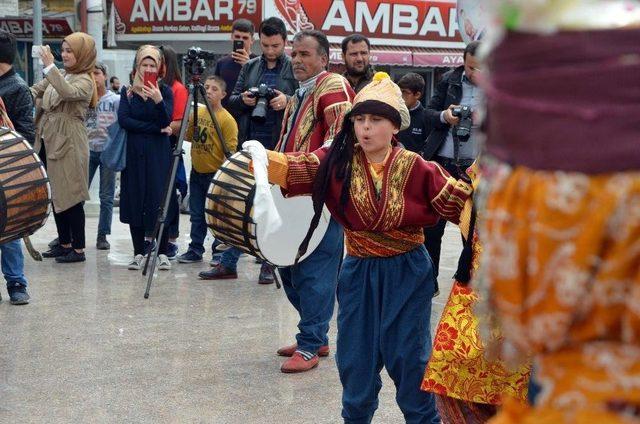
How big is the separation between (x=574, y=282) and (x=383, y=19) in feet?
69.4

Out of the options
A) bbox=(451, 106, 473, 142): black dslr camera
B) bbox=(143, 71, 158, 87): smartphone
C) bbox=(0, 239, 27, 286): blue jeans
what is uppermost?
bbox=(143, 71, 158, 87): smartphone

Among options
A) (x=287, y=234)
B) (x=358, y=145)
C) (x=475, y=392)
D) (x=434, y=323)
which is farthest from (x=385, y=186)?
(x=434, y=323)

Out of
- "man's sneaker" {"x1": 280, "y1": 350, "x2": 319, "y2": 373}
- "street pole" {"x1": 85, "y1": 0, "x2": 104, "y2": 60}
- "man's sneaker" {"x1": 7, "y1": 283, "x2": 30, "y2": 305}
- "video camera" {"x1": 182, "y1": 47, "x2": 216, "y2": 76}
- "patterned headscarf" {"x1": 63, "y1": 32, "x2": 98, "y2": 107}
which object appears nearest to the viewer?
"man's sneaker" {"x1": 280, "y1": 350, "x2": 319, "y2": 373}

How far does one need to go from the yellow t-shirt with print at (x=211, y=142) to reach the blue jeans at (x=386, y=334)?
4.33 meters

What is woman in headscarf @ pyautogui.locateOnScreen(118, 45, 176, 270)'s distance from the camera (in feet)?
26.1

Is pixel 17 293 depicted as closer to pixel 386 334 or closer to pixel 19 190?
pixel 19 190

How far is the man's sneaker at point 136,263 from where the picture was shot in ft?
26.7

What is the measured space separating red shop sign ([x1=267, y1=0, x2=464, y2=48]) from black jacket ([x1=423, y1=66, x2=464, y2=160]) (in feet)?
46.2

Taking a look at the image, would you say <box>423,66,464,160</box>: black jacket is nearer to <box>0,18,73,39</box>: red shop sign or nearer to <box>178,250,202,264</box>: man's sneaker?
<box>178,250,202,264</box>: man's sneaker

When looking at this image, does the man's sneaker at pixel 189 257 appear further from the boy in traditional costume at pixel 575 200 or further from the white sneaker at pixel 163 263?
the boy in traditional costume at pixel 575 200

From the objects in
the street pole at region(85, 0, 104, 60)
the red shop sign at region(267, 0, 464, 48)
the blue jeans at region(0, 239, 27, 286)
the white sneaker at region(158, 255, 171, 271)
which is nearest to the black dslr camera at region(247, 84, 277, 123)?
the blue jeans at region(0, 239, 27, 286)

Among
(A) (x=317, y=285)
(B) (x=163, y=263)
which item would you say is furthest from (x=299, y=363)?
(B) (x=163, y=263)

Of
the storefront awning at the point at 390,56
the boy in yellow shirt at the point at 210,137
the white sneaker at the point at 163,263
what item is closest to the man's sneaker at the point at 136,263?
the white sneaker at the point at 163,263

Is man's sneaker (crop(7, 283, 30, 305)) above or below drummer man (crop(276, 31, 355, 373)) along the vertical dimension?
below
